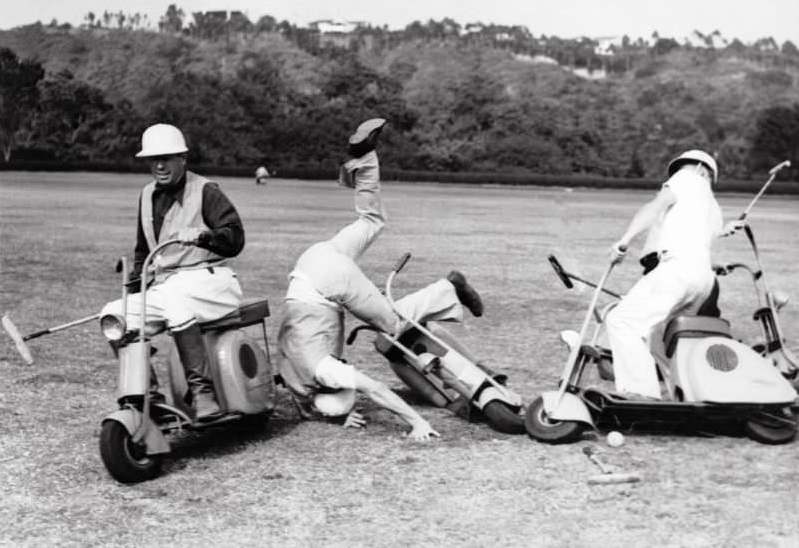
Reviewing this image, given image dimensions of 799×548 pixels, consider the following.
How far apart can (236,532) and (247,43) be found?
18915cm

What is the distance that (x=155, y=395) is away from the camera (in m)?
6.22

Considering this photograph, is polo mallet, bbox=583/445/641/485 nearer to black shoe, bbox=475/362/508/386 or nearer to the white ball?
the white ball

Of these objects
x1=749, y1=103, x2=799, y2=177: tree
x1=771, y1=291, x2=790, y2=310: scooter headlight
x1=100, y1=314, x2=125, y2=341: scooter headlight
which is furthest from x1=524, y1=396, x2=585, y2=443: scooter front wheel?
x1=749, y1=103, x2=799, y2=177: tree

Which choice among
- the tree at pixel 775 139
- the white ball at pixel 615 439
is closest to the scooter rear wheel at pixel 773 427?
the white ball at pixel 615 439

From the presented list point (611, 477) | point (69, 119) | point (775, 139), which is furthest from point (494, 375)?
point (775, 139)

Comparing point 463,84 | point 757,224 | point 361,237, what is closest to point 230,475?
point 361,237

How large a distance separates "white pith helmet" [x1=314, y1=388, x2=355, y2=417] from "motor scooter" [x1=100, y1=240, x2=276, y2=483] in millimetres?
363

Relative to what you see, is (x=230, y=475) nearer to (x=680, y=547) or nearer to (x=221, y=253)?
(x=221, y=253)

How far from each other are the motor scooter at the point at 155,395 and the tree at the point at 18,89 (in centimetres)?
8937

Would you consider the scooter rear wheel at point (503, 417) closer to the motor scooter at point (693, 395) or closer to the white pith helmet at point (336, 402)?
the motor scooter at point (693, 395)

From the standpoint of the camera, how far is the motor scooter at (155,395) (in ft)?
19.1

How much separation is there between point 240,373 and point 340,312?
100cm

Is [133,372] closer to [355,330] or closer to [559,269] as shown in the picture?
[355,330]

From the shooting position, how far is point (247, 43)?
18875cm
